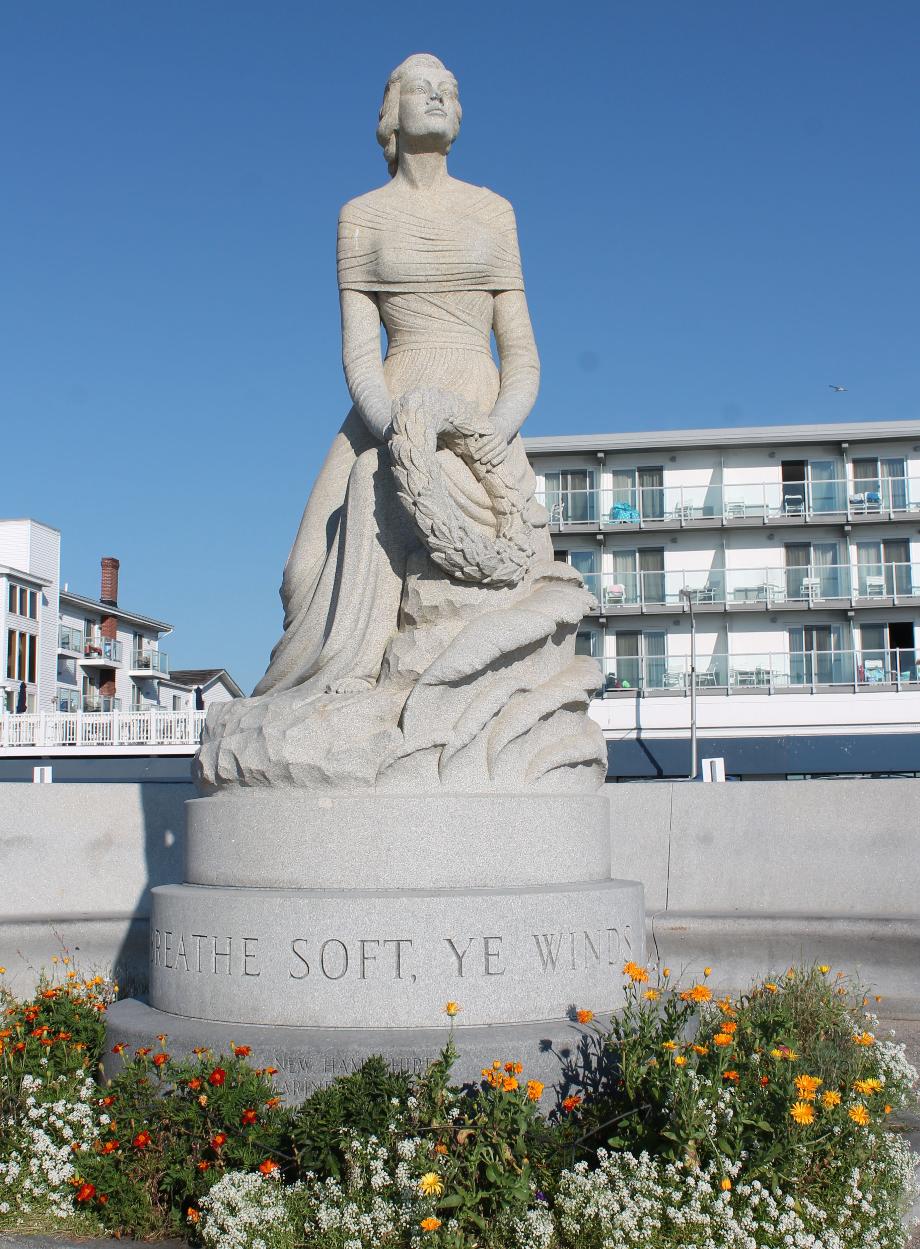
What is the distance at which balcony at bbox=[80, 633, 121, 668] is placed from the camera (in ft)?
195

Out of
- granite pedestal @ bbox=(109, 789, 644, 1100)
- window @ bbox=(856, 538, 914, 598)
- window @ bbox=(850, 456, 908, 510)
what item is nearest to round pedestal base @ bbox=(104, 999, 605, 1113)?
granite pedestal @ bbox=(109, 789, 644, 1100)

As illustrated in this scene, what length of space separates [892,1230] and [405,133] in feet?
21.0

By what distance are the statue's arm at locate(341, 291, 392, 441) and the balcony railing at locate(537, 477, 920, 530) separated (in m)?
39.2

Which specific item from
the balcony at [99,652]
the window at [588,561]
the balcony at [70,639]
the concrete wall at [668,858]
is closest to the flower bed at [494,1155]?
the concrete wall at [668,858]

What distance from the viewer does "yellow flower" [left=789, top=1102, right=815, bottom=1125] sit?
13.9 feet

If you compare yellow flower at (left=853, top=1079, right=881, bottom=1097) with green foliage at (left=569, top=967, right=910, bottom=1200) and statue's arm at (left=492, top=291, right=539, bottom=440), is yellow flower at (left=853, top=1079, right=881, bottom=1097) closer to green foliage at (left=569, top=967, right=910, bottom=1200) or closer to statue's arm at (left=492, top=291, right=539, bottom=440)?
green foliage at (left=569, top=967, right=910, bottom=1200)

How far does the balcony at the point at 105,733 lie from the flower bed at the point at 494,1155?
2392 cm

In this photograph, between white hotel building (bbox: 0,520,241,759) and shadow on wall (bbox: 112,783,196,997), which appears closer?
shadow on wall (bbox: 112,783,196,997)

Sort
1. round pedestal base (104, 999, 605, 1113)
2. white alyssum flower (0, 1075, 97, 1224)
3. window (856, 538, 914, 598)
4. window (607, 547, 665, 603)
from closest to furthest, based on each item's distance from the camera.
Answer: white alyssum flower (0, 1075, 97, 1224)
round pedestal base (104, 999, 605, 1113)
window (856, 538, 914, 598)
window (607, 547, 665, 603)

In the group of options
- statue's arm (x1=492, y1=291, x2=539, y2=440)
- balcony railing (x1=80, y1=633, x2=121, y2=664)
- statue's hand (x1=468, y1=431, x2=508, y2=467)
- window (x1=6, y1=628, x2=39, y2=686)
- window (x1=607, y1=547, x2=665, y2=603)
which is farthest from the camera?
balcony railing (x1=80, y1=633, x2=121, y2=664)

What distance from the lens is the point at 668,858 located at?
9227 mm

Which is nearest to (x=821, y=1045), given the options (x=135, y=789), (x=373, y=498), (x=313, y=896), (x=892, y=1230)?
(x=892, y=1230)

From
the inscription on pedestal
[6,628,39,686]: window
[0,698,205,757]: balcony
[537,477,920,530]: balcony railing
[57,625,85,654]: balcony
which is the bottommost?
the inscription on pedestal

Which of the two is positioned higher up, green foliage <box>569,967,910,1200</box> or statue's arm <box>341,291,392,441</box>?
statue's arm <box>341,291,392,441</box>
